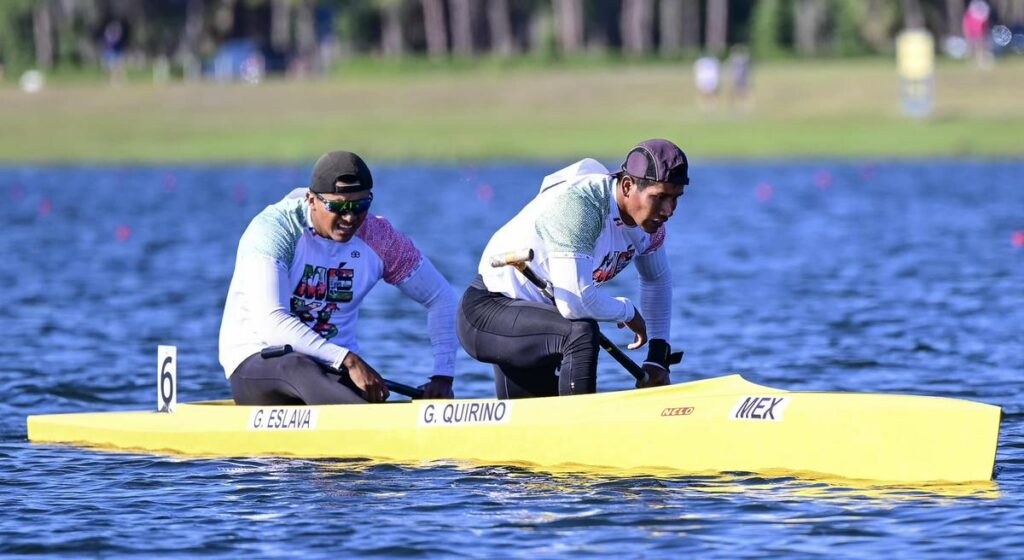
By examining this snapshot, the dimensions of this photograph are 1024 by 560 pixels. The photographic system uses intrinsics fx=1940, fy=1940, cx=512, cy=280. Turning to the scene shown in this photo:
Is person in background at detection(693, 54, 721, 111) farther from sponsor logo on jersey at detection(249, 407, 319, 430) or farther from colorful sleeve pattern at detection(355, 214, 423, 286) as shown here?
sponsor logo on jersey at detection(249, 407, 319, 430)

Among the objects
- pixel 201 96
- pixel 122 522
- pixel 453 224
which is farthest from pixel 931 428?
pixel 201 96

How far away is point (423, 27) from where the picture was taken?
101m

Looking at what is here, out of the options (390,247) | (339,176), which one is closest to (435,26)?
(390,247)

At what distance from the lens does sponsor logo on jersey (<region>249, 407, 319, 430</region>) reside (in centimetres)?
1138

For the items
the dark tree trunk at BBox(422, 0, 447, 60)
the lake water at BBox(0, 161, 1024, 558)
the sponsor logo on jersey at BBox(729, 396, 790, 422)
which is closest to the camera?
the lake water at BBox(0, 161, 1024, 558)

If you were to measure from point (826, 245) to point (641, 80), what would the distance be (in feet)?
112

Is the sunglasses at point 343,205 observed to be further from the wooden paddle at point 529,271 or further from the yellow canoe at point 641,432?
the yellow canoe at point 641,432

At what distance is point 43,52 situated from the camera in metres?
95.1

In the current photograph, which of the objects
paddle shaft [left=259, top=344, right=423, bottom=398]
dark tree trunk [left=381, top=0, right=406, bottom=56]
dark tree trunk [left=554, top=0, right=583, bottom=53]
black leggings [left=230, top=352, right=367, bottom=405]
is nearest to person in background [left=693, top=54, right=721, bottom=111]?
dark tree trunk [left=554, top=0, right=583, bottom=53]

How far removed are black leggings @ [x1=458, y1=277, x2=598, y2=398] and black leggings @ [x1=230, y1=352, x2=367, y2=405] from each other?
810mm

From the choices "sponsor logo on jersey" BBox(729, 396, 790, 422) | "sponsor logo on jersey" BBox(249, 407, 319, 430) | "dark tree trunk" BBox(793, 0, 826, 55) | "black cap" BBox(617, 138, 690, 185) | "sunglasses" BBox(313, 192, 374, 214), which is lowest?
"sponsor logo on jersey" BBox(249, 407, 319, 430)

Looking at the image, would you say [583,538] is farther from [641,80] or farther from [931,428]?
[641,80]

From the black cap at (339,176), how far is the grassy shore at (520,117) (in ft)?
109

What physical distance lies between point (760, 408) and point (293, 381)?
9.48 feet
